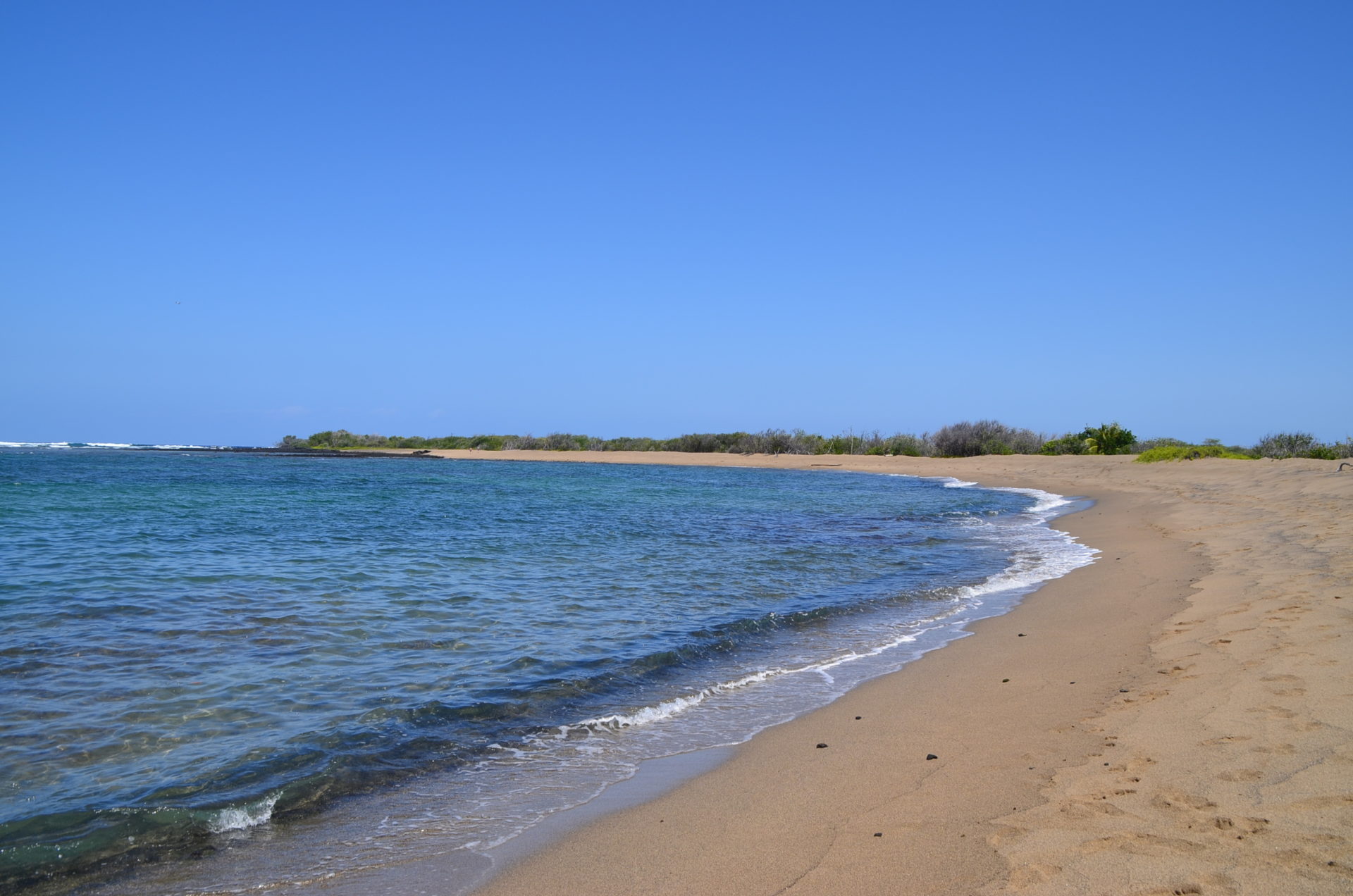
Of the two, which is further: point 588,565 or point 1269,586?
point 588,565

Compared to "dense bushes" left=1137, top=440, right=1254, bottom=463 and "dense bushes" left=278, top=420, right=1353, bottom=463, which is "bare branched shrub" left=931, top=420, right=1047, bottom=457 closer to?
"dense bushes" left=278, top=420, right=1353, bottom=463

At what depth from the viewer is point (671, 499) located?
23.9m

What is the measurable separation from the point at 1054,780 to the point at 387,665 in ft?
16.2

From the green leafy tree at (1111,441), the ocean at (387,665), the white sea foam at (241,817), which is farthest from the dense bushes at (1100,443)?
the white sea foam at (241,817)

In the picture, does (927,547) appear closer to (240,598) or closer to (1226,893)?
(240,598)

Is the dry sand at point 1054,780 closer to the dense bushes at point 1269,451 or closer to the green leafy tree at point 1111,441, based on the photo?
the dense bushes at point 1269,451

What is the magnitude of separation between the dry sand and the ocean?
614mm

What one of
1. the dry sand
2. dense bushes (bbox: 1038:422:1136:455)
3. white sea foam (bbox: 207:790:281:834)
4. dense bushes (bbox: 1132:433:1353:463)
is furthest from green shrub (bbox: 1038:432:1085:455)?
white sea foam (bbox: 207:790:281:834)

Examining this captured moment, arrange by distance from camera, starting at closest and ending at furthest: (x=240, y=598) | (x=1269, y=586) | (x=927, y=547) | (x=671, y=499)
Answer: (x=1269, y=586)
(x=240, y=598)
(x=927, y=547)
(x=671, y=499)

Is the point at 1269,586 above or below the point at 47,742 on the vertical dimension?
above

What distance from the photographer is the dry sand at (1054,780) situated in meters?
2.96

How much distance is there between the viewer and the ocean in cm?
382

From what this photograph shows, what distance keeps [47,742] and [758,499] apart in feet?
67.6

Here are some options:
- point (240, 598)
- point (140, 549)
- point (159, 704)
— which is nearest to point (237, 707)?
point (159, 704)
